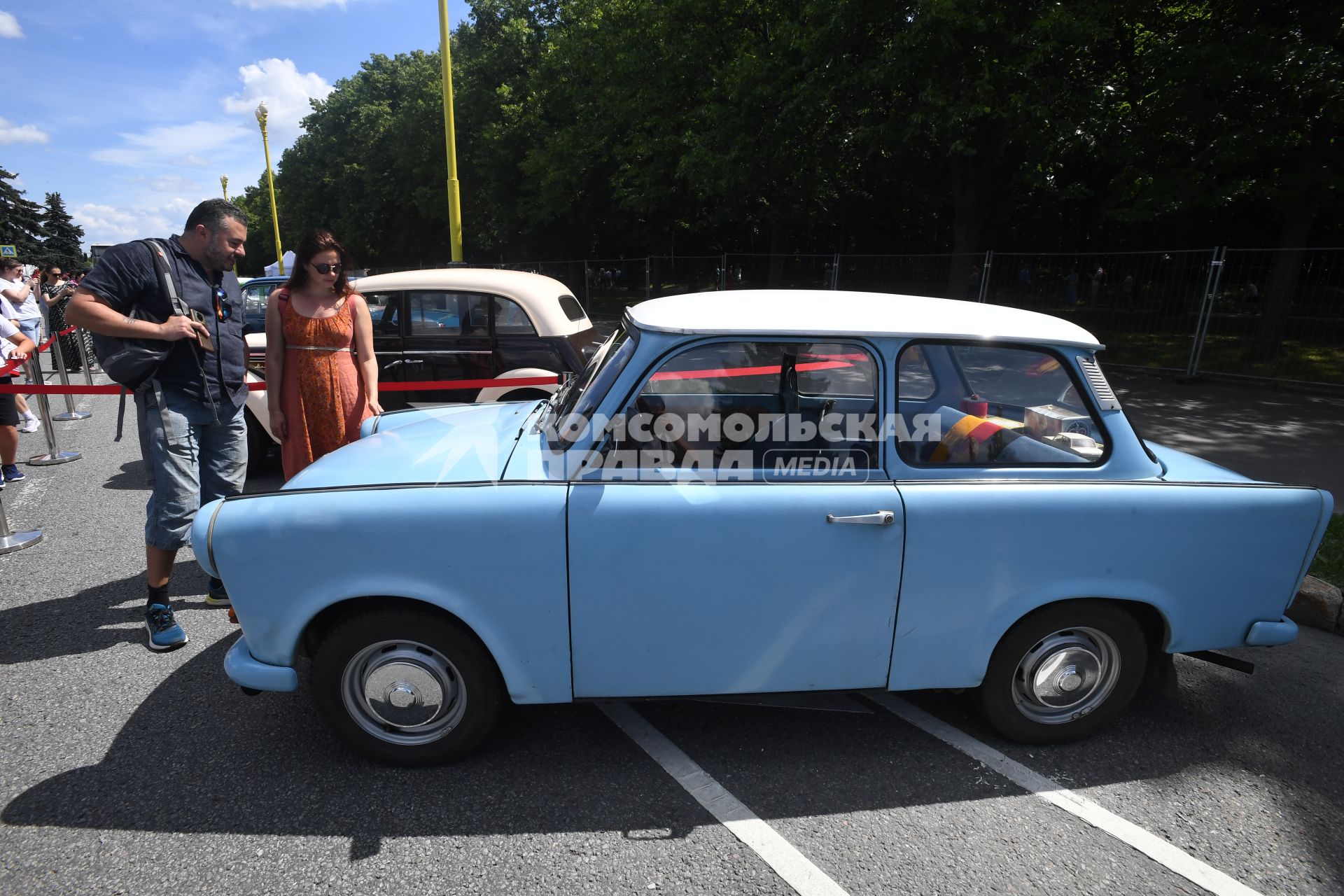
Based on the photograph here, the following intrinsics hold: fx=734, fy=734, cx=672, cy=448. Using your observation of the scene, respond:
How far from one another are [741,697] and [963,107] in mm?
13221

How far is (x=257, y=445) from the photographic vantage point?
6453mm

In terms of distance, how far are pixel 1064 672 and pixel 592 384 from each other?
2133 millimetres

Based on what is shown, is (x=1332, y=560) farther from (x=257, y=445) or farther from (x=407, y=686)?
(x=257, y=445)

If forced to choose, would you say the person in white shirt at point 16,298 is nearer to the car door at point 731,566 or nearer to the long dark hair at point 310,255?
the long dark hair at point 310,255

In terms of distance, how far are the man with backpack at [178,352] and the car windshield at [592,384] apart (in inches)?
67.0

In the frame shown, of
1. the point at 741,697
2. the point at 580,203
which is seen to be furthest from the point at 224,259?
the point at 580,203

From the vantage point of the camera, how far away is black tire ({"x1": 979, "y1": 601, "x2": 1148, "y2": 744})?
2758mm

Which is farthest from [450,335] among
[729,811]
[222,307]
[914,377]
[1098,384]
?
[1098,384]

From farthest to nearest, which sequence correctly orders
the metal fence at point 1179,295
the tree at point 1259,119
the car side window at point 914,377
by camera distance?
the metal fence at point 1179,295 < the tree at point 1259,119 < the car side window at point 914,377

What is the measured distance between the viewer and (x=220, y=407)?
145 inches

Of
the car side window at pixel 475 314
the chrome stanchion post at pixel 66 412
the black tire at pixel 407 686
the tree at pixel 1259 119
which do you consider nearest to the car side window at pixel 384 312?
the car side window at pixel 475 314

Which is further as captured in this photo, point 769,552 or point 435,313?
point 435,313

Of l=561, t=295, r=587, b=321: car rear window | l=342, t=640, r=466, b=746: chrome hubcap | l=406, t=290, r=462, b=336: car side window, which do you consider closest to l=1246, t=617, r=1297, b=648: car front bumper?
l=342, t=640, r=466, b=746: chrome hubcap

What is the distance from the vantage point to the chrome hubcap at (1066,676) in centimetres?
282
